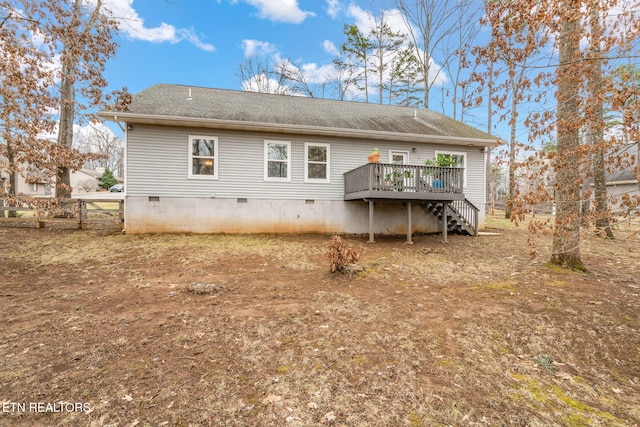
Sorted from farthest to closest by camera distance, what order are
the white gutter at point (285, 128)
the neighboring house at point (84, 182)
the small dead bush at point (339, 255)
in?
the neighboring house at point (84, 182), the white gutter at point (285, 128), the small dead bush at point (339, 255)

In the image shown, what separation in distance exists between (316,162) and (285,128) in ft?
5.56

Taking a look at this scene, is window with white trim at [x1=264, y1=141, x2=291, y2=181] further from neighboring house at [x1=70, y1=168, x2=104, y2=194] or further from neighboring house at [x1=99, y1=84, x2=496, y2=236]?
neighboring house at [x1=70, y1=168, x2=104, y2=194]

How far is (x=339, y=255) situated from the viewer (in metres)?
6.00

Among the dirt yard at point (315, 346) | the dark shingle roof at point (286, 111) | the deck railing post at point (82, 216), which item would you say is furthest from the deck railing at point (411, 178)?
the deck railing post at point (82, 216)

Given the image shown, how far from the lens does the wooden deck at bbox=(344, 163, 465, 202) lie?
948 centimetres

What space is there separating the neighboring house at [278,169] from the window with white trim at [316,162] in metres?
0.04

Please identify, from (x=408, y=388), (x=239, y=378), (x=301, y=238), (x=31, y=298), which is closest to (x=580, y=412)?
(x=408, y=388)

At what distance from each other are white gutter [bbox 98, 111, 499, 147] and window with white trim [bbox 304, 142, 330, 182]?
1.73 ft

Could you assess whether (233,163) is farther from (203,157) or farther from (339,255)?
(339,255)

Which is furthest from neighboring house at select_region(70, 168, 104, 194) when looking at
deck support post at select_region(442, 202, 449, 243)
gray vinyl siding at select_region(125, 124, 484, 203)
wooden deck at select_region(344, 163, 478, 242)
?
deck support post at select_region(442, 202, 449, 243)

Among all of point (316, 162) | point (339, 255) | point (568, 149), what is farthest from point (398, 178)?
point (568, 149)

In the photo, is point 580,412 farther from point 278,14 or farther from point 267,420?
point 278,14

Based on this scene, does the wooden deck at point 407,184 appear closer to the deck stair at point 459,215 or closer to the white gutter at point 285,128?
the deck stair at point 459,215

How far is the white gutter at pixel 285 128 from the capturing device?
932cm
